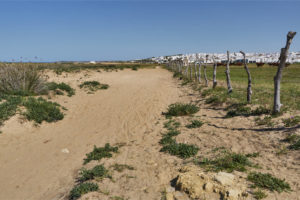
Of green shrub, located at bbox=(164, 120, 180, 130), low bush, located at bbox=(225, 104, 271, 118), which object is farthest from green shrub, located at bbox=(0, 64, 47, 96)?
low bush, located at bbox=(225, 104, 271, 118)

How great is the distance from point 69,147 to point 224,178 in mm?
5049

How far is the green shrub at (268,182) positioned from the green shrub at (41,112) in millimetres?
8175

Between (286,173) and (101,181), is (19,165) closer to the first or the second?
(101,181)

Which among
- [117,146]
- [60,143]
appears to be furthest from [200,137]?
[60,143]

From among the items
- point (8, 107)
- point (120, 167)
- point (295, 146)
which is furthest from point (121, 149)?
point (8, 107)

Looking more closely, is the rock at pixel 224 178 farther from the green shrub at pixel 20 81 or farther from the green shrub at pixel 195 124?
the green shrub at pixel 20 81

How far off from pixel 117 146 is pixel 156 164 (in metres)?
1.86

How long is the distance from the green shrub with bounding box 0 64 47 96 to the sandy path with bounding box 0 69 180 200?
98.8 inches

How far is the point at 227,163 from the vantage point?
4.34 metres

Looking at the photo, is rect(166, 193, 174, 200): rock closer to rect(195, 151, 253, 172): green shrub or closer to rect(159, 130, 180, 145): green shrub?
rect(195, 151, 253, 172): green shrub

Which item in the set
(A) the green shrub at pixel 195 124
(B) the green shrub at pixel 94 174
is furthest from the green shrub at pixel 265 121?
(B) the green shrub at pixel 94 174

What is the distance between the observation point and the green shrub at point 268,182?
11.5ft

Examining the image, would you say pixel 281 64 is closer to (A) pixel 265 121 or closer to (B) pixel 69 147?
(A) pixel 265 121

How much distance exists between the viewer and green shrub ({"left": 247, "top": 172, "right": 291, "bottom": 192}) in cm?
351
